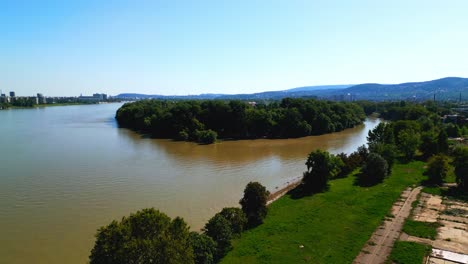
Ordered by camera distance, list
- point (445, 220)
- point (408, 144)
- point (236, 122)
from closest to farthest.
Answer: point (445, 220) < point (408, 144) < point (236, 122)

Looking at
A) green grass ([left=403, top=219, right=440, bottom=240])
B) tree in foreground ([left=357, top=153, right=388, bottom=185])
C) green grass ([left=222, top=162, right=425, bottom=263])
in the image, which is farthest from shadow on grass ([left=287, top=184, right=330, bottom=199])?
green grass ([left=403, top=219, right=440, bottom=240])

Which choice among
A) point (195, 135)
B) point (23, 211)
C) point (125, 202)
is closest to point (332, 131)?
point (195, 135)

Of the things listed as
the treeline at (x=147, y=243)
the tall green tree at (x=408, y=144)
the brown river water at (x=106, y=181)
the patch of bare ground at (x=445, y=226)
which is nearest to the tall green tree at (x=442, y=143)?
the tall green tree at (x=408, y=144)

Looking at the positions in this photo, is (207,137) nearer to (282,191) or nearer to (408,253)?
(282,191)

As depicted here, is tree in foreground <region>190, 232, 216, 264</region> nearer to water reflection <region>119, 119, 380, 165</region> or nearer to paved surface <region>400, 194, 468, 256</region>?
paved surface <region>400, 194, 468, 256</region>

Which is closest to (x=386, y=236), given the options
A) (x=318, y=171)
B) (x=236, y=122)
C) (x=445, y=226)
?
(x=445, y=226)

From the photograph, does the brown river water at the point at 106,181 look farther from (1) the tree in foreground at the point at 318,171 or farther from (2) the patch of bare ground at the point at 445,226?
(2) the patch of bare ground at the point at 445,226

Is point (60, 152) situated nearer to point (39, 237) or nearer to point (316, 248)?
point (39, 237)
